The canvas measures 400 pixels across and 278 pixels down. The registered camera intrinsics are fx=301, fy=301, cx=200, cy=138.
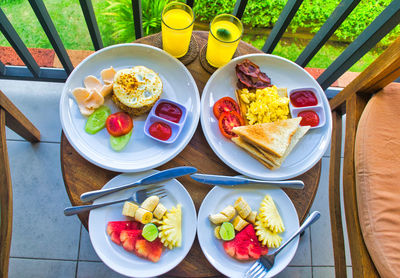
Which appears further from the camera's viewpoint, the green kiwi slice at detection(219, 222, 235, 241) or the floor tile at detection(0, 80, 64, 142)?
the floor tile at detection(0, 80, 64, 142)

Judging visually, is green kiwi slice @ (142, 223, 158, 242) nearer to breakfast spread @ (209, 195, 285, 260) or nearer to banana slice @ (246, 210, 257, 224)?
breakfast spread @ (209, 195, 285, 260)

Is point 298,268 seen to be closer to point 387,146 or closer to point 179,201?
point 387,146

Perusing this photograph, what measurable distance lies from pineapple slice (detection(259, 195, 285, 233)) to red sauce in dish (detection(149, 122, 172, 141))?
0.53 m

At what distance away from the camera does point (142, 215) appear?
4.07 feet

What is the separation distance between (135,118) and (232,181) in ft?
1.80

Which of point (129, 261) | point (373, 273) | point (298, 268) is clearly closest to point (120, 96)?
point (129, 261)

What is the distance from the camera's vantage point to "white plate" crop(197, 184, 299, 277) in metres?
1.26

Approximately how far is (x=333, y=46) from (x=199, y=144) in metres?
2.33

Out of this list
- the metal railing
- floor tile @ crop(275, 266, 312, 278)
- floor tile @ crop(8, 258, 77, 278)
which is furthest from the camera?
floor tile @ crop(275, 266, 312, 278)

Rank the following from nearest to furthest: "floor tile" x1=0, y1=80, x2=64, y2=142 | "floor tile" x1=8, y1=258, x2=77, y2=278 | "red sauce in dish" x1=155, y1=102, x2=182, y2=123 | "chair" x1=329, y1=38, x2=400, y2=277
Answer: "chair" x1=329, y1=38, x2=400, y2=277 < "red sauce in dish" x1=155, y1=102, x2=182, y2=123 < "floor tile" x1=8, y1=258, x2=77, y2=278 < "floor tile" x1=0, y1=80, x2=64, y2=142

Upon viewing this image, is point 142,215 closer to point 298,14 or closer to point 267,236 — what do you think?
point 267,236

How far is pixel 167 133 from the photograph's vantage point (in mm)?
1398

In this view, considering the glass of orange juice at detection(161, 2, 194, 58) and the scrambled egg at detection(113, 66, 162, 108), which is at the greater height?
the glass of orange juice at detection(161, 2, 194, 58)

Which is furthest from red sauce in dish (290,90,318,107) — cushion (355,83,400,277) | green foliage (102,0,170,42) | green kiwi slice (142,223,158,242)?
green foliage (102,0,170,42)
